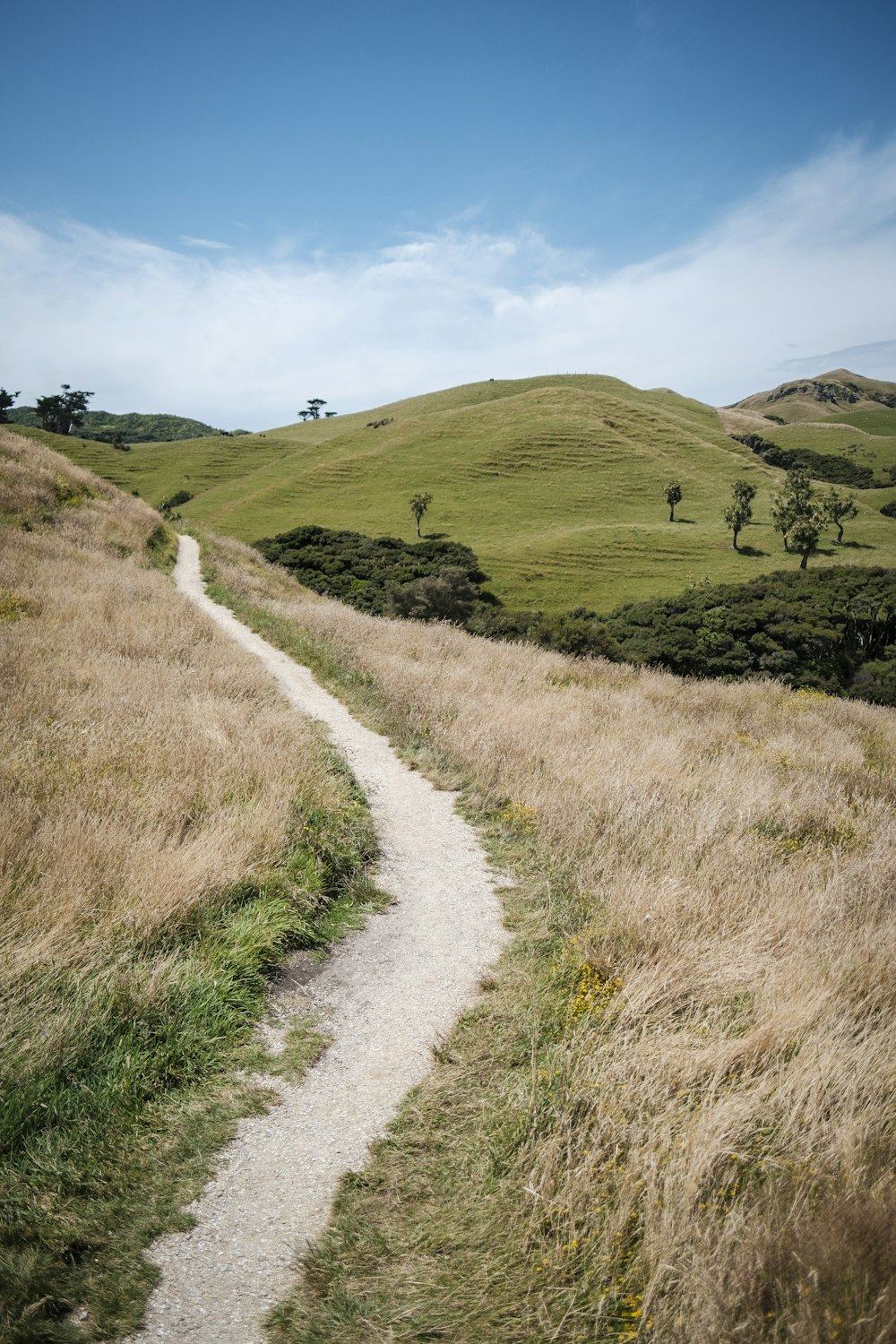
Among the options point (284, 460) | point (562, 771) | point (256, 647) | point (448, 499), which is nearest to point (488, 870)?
point (562, 771)

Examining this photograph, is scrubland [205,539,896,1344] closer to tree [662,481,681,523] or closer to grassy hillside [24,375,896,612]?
grassy hillside [24,375,896,612]

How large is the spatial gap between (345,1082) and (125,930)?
1.99m

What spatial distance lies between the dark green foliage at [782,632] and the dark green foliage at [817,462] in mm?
76300

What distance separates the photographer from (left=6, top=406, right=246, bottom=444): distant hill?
178 m

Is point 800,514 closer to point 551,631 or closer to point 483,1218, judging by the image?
point 551,631

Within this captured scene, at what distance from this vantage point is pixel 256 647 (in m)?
17.2

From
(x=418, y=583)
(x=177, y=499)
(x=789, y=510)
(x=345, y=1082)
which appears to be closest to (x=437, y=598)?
(x=418, y=583)

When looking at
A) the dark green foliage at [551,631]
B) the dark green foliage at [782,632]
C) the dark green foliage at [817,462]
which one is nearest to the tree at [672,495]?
the dark green foliage at [782,632]

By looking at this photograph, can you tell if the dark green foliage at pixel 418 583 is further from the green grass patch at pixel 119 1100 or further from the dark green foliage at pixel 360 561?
the green grass patch at pixel 119 1100

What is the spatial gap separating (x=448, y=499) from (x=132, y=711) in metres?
77.8

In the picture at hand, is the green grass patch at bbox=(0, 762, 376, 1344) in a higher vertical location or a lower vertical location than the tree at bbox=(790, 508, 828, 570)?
lower

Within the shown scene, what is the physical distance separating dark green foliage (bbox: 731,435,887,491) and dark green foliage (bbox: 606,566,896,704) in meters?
76.3

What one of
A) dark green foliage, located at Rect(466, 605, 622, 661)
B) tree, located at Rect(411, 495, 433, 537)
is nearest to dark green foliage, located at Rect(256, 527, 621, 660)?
dark green foliage, located at Rect(466, 605, 622, 661)

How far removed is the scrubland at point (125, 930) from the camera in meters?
3.03
